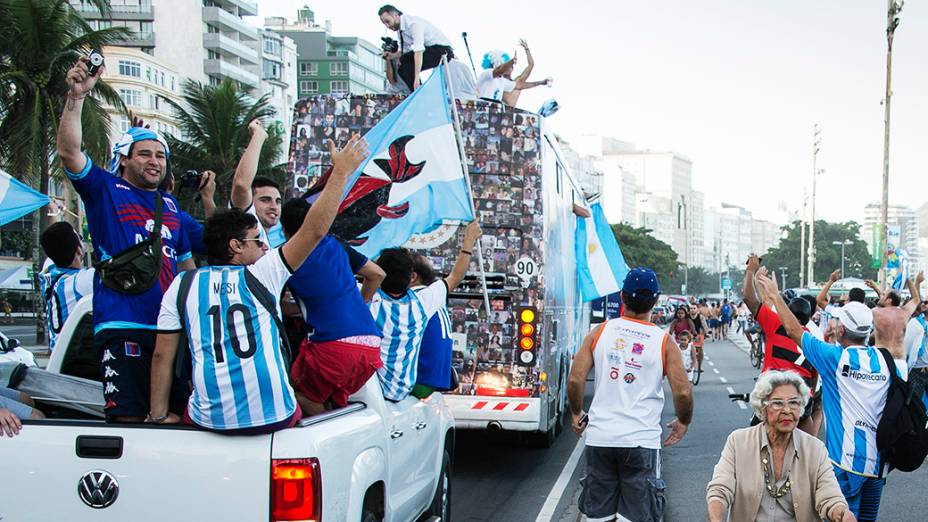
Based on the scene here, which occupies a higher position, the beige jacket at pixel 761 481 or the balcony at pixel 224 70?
the balcony at pixel 224 70

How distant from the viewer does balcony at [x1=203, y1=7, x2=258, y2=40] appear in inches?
3280

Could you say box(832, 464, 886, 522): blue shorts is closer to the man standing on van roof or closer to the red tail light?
the man standing on van roof

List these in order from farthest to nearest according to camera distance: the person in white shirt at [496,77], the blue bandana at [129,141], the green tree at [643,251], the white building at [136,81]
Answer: the green tree at [643,251] < the white building at [136,81] < the person in white shirt at [496,77] < the blue bandana at [129,141]

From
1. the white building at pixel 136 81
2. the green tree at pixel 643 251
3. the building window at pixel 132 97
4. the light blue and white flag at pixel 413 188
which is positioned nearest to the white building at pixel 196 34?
the white building at pixel 136 81

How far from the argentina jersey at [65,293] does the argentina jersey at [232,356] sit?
2.61 metres

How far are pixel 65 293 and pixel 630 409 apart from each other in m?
3.72

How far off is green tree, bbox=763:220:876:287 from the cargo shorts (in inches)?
5440

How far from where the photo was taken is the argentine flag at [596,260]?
49.1 feet

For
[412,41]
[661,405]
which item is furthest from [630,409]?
[412,41]

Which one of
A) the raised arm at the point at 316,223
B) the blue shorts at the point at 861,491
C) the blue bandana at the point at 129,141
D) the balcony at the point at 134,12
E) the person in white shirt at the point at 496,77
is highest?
the balcony at the point at 134,12

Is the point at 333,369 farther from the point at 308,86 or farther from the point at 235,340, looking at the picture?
the point at 308,86

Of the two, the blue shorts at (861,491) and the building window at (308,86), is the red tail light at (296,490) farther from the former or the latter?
the building window at (308,86)

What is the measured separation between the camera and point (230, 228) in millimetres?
4234

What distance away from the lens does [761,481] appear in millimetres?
4531
